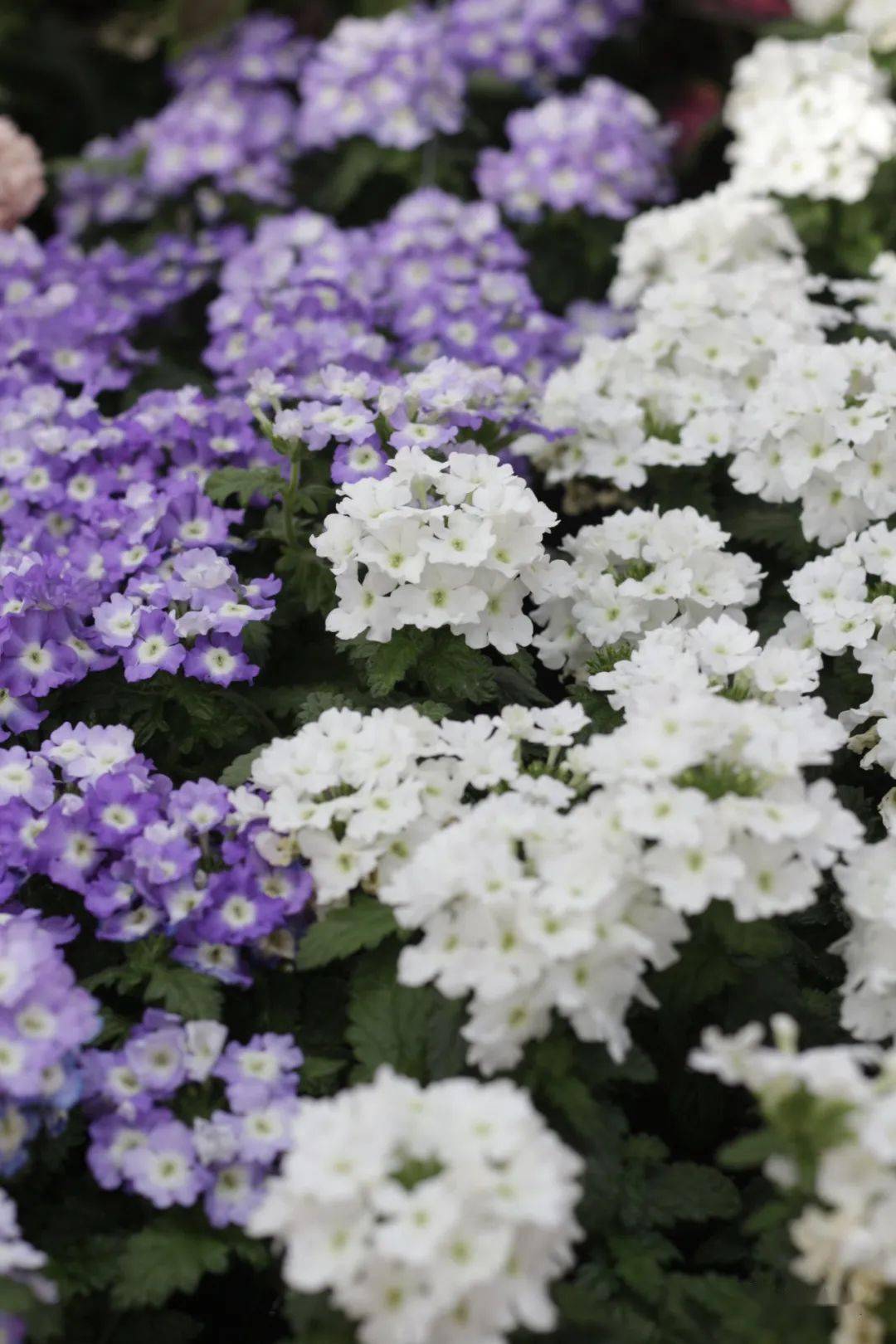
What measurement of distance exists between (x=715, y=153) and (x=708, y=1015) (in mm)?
3270

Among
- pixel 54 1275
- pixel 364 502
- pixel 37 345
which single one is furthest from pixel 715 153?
pixel 54 1275

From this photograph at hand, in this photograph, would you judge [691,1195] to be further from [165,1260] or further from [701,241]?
[701,241]

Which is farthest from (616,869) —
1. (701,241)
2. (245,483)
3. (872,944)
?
(701,241)

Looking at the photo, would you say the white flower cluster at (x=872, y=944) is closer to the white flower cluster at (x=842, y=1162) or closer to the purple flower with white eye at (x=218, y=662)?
the white flower cluster at (x=842, y=1162)

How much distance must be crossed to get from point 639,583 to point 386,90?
2.13m

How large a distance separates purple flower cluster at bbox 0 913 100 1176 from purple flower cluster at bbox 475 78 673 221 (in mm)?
2572

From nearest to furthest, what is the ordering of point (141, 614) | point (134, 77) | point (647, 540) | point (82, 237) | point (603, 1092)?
point (603, 1092), point (141, 614), point (647, 540), point (82, 237), point (134, 77)

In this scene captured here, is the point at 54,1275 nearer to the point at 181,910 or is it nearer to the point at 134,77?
the point at 181,910

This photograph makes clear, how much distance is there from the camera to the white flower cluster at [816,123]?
11.9 ft

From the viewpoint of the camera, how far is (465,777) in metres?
2.16

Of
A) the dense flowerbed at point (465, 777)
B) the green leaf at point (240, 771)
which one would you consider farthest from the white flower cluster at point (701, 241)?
the green leaf at point (240, 771)

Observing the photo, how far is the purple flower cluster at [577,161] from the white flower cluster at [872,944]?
7.37ft

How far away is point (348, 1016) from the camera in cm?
217

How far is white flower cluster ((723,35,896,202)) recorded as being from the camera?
3621 mm
